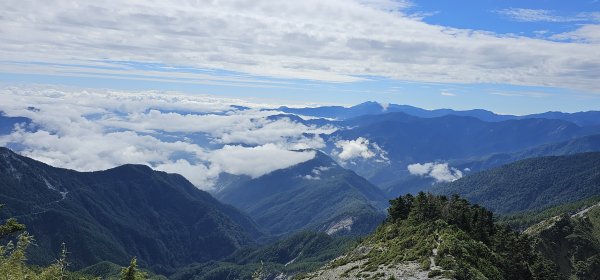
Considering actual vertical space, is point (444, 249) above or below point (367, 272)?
above

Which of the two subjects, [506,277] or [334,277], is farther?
[334,277]

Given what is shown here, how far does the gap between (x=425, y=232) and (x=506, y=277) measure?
65.1ft

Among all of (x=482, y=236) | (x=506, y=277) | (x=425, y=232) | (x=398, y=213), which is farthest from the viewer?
(x=398, y=213)

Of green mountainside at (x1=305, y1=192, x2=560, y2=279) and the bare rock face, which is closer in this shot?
the bare rock face

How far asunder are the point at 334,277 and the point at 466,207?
162ft

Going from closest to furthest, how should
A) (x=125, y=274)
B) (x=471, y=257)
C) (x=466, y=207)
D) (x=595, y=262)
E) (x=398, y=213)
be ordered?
(x=125, y=274)
(x=471, y=257)
(x=466, y=207)
(x=398, y=213)
(x=595, y=262)

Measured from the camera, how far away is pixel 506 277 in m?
74.4

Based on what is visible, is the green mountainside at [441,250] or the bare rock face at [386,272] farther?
the green mountainside at [441,250]

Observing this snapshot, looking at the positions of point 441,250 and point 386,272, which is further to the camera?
Answer: point 441,250

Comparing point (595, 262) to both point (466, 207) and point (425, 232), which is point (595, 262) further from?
point (425, 232)

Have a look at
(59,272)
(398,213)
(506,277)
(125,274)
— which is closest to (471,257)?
(506,277)

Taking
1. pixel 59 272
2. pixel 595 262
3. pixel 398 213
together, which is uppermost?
pixel 59 272

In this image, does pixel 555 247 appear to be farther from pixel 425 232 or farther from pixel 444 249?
pixel 444 249

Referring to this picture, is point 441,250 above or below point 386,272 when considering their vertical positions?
above
